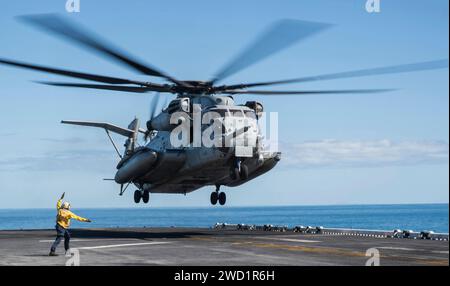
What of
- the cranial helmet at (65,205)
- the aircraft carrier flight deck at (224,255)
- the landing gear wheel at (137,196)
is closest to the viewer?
the aircraft carrier flight deck at (224,255)

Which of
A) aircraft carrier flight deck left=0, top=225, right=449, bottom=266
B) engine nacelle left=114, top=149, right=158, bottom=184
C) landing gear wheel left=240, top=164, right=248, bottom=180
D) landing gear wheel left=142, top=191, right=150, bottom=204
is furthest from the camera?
landing gear wheel left=142, top=191, right=150, bottom=204

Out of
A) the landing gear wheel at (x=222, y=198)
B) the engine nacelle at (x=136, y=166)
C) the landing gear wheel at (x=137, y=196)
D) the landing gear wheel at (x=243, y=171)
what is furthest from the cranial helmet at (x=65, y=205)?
the landing gear wheel at (x=137, y=196)

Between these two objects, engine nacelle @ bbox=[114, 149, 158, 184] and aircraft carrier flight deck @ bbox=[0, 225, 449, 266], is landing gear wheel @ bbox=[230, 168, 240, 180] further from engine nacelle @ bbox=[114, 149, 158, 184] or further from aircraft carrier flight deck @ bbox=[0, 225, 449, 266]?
engine nacelle @ bbox=[114, 149, 158, 184]

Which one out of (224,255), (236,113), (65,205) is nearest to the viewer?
(65,205)

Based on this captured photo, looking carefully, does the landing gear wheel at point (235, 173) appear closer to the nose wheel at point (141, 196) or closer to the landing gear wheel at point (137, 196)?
the nose wheel at point (141, 196)

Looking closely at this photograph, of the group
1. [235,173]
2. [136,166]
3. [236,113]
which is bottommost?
[235,173]

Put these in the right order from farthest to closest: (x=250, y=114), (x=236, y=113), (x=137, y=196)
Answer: (x=137, y=196) < (x=250, y=114) < (x=236, y=113)

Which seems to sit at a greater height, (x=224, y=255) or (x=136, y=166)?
(x=136, y=166)

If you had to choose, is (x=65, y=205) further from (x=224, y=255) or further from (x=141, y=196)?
(x=141, y=196)

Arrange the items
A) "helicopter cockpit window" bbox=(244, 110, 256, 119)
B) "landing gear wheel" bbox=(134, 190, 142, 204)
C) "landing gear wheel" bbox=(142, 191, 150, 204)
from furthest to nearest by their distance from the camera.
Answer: "landing gear wheel" bbox=(134, 190, 142, 204) < "landing gear wheel" bbox=(142, 191, 150, 204) < "helicopter cockpit window" bbox=(244, 110, 256, 119)

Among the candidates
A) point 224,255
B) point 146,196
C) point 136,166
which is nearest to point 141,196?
point 146,196

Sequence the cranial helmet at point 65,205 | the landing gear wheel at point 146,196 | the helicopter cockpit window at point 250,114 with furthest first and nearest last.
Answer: the landing gear wheel at point 146,196 < the helicopter cockpit window at point 250,114 < the cranial helmet at point 65,205

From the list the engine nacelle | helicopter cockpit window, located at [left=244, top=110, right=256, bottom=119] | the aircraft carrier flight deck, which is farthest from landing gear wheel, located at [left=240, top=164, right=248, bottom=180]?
the engine nacelle

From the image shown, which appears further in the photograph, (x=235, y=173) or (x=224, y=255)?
(x=235, y=173)
